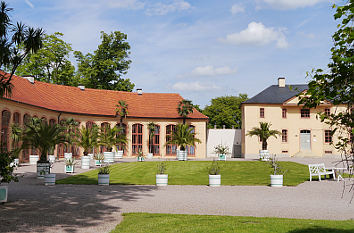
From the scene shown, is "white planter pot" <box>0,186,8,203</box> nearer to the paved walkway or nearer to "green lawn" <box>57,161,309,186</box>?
the paved walkway

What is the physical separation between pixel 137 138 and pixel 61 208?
97.0 ft

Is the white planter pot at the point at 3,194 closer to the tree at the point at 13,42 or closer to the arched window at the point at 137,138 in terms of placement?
the tree at the point at 13,42

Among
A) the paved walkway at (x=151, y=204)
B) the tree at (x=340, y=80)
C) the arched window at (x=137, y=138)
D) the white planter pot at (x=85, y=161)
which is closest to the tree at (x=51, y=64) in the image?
the arched window at (x=137, y=138)

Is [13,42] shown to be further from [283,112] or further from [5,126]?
[283,112]

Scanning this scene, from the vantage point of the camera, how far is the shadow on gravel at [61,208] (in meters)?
7.76

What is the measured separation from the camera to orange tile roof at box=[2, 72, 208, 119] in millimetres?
32125

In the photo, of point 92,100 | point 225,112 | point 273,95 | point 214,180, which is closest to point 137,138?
point 92,100

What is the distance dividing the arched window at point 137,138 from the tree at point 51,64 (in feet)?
39.5

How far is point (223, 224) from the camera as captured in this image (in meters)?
7.55

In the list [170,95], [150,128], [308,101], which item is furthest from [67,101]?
[308,101]

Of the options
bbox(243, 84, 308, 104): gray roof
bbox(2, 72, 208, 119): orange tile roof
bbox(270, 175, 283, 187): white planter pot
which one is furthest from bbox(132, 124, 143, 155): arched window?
bbox(270, 175, 283, 187): white planter pot

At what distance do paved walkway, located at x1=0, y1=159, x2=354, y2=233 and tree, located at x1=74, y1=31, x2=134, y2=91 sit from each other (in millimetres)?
33810

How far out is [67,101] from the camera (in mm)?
36125

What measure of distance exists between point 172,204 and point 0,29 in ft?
24.1
